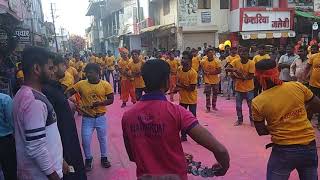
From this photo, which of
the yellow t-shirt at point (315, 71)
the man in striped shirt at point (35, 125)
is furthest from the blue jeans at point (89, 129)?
the yellow t-shirt at point (315, 71)

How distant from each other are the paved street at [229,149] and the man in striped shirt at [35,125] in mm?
2965

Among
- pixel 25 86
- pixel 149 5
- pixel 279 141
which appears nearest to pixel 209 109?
pixel 279 141

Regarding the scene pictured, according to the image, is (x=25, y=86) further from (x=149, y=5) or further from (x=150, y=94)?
(x=149, y=5)

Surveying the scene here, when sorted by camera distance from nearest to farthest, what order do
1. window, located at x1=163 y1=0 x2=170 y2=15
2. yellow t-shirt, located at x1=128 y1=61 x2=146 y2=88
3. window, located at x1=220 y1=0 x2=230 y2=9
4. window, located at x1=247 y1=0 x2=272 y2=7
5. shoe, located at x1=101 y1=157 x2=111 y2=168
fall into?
1. shoe, located at x1=101 y1=157 x2=111 y2=168
2. yellow t-shirt, located at x1=128 y1=61 x2=146 y2=88
3. window, located at x1=247 y1=0 x2=272 y2=7
4. window, located at x1=220 y1=0 x2=230 y2=9
5. window, located at x1=163 y1=0 x2=170 y2=15

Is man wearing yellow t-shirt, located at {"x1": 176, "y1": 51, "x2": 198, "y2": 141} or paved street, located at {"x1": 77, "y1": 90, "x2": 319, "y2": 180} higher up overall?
man wearing yellow t-shirt, located at {"x1": 176, "y1": 51, "x2": 198, "y2": 141}

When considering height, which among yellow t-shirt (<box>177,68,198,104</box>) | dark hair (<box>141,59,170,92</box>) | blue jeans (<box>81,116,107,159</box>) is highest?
dark hair (<box>141,59,170,92</box>)

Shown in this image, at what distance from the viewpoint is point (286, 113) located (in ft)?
11.6

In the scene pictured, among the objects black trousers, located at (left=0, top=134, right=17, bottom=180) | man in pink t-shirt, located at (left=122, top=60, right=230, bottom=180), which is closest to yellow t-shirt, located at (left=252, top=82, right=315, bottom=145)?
man in pink t-shirt, located at (left=122, top=60, right=230, bottom=180)

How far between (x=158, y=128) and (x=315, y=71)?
593 cm

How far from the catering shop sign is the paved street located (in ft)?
42.9

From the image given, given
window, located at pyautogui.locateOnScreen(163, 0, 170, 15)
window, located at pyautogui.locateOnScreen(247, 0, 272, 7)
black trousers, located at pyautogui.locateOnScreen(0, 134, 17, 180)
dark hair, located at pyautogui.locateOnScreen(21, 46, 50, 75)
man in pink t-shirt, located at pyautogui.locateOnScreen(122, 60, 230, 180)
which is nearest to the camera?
man in pink t-shirt, located at pyautogui.locateOnScreen(122, 60, 230, 180)

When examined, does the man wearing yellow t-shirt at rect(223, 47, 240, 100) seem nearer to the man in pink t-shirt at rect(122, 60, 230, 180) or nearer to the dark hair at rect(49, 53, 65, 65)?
the dark hair at rect(49, 53, 65, 65)

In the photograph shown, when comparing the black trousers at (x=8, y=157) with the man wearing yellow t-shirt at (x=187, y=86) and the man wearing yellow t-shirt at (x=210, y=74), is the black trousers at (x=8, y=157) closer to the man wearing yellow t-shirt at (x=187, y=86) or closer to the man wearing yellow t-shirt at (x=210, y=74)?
the man wearing yellow t-shirt at (x=187, y=86)

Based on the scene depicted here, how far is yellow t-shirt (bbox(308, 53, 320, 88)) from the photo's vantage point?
25.0 ft
